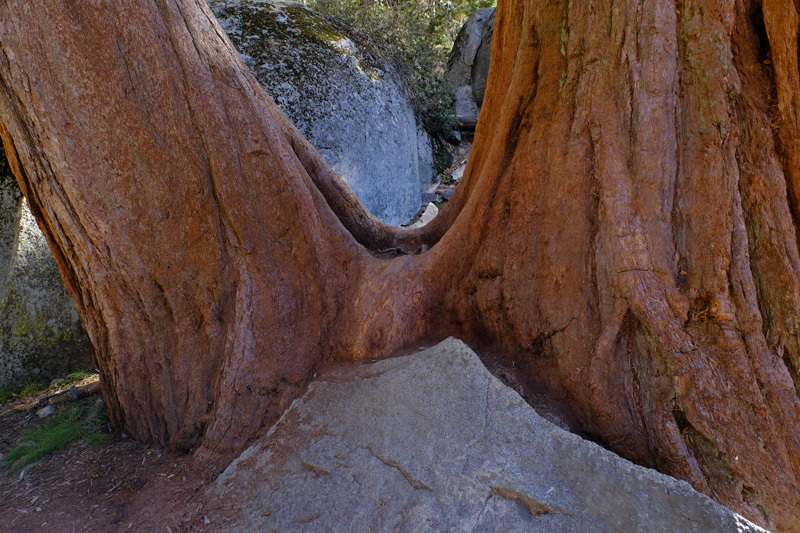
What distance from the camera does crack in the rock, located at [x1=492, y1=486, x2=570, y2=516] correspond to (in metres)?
1.84

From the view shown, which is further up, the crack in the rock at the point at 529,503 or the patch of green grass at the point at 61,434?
the patch of green grass at the point at 61,434

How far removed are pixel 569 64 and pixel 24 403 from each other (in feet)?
14.2

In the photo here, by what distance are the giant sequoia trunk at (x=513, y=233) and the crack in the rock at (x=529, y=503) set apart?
636 mm

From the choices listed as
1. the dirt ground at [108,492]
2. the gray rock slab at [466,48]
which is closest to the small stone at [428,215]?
the dirt ground at [108,492]

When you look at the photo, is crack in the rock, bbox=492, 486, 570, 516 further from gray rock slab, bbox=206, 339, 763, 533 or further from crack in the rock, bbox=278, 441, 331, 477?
crack in the rock, bbox=278, 441, 331, 477

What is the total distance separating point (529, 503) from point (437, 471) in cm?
39

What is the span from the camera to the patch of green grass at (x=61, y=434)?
280 centimetres

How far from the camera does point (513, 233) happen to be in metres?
2.95

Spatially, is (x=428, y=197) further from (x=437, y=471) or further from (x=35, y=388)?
(x=437, y=471)

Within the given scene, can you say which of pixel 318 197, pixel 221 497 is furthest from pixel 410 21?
pixel 221 497

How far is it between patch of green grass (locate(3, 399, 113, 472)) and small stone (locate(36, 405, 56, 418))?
98 millimetres

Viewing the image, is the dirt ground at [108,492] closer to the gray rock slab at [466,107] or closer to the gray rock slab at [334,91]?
the gray rock slab at [334,91]

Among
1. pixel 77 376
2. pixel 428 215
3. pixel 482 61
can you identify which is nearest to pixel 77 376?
pixel 77 376

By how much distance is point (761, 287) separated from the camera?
2.28m
